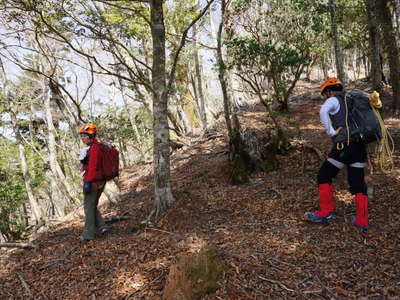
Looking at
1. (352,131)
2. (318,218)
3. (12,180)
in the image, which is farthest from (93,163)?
(12,180)

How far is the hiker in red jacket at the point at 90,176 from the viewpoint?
4902mm

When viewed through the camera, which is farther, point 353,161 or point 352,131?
point 353,161

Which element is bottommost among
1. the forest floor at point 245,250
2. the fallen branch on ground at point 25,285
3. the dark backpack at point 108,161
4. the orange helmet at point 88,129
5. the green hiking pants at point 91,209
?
the fallen branch on ground at point 25,285

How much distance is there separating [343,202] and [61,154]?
2042 centimetres

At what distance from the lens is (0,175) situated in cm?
1838

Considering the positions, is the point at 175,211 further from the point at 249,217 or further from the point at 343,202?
the point at 343,202

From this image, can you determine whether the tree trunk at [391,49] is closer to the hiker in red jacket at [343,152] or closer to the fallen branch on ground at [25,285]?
the hiker in red jacket at [343,152]

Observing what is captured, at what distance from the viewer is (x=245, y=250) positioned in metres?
3.80

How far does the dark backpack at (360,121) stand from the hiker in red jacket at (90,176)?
12.7 ft

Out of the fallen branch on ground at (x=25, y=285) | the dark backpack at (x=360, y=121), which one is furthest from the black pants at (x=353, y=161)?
the fallen branch on ground at (x=25, y=285)

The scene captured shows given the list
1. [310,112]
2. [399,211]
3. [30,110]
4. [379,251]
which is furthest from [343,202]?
[30,110]

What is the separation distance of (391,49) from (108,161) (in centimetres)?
999

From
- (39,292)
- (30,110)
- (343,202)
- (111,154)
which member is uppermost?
(30,110)

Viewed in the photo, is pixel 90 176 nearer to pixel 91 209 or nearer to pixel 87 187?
pixel 87 187
